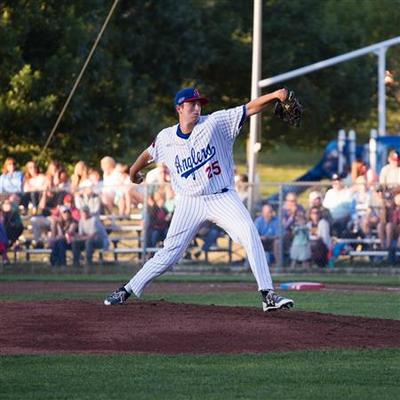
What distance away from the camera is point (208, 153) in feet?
40.6

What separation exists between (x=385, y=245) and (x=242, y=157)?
3892 centimetres

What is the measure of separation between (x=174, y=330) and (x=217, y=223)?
4.85 ft

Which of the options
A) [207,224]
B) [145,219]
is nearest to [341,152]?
[207,224]

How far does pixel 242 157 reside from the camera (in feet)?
200

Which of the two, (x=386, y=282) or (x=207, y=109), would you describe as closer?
(x=386, y=282)

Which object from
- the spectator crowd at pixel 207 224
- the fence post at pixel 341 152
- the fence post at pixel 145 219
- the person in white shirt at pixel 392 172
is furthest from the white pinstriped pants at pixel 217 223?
the fence post at pixel 341 152

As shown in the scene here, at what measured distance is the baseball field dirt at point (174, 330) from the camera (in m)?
10.9

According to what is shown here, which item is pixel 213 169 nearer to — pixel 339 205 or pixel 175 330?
pixel 175 330

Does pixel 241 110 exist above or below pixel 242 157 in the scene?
below

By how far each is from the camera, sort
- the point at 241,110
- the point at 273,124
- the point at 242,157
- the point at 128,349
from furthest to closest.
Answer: the point at 242,157
the point at 273,124
the point at 241,110
the point at 128,349

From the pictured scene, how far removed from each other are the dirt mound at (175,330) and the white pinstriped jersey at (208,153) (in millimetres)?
1171

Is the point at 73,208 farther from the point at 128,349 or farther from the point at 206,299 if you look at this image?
the point at 128,349

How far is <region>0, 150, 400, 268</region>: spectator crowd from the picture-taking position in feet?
73.0

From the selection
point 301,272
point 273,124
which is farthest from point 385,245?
point 273,124
